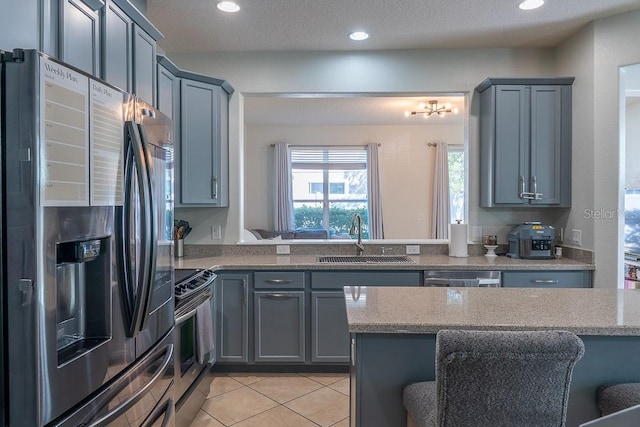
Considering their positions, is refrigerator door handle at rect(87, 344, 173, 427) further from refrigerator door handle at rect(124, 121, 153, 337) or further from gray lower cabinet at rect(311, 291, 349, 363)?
gray lower cabinet at rect(311, 291, 349, 363)

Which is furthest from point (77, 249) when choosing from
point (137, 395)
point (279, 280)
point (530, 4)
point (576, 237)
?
point (576, 237)

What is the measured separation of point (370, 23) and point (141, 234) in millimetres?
2435

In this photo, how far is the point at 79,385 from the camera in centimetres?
120

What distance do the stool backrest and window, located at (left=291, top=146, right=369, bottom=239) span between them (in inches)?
227

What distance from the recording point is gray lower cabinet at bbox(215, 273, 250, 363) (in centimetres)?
315

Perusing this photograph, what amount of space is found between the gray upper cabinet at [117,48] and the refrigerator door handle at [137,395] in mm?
1339

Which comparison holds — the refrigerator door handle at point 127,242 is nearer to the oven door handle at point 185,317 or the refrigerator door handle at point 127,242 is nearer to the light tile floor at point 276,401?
the oven door handle at point 185,317

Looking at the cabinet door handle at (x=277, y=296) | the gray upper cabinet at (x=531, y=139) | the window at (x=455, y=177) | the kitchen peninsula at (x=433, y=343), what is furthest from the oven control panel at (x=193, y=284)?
the window at (x=455, y=177)

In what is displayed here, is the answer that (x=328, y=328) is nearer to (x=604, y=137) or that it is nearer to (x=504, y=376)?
(x=504, y=376)

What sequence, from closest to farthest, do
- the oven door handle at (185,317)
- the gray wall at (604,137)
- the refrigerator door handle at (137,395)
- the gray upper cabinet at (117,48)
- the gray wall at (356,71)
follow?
1. the refrigerator door handle at (137,395)
2. the gray upper cabinet at (117,48)
3. the oven door handle at (185,317)
4. the gray wall at (604,137)
5. the gray wall at (356,71)

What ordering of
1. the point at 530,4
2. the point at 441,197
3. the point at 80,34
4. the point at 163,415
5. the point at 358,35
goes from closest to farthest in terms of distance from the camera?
the point at 80,34, the point at 163,415, the point at 530,4, the point at 358,35, the point at 441,197

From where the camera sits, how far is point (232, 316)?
317 centimetres

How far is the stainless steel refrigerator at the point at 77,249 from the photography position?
Answer: 3.43 ft

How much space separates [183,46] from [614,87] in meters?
3.42
